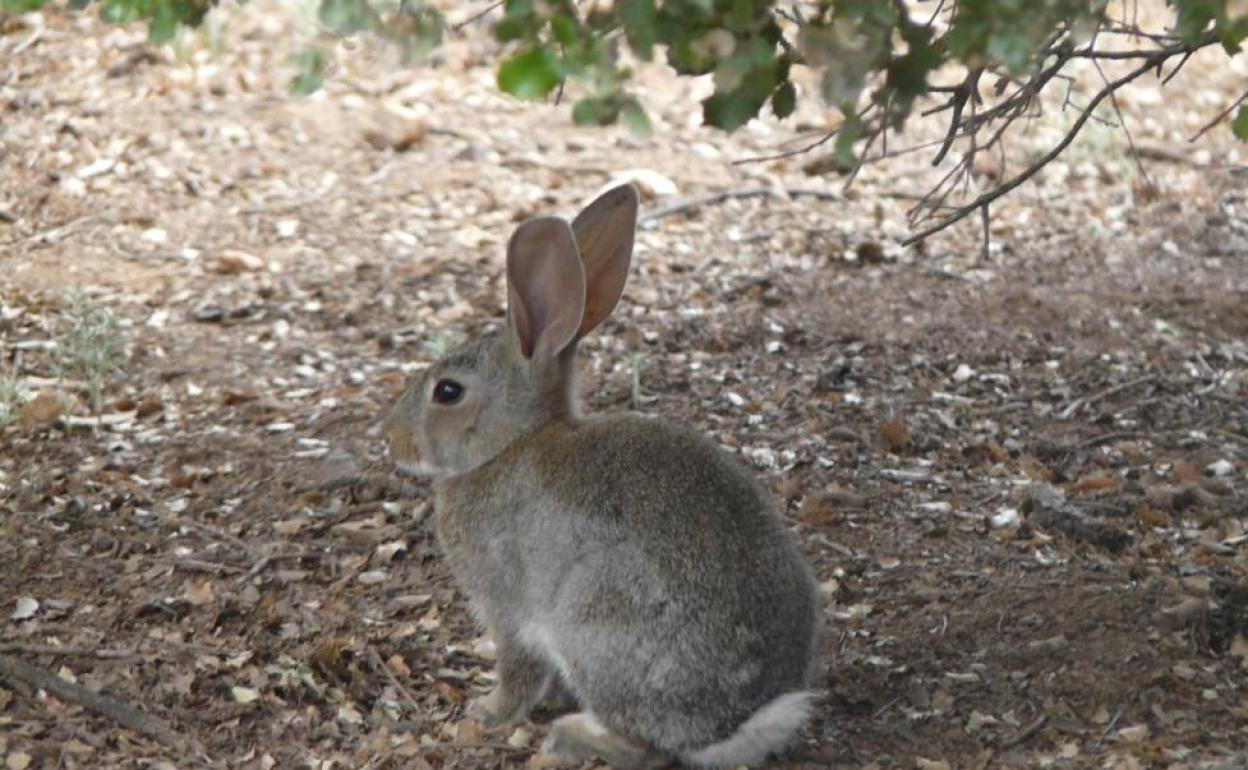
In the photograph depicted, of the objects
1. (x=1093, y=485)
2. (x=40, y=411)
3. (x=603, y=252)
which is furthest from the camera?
(x=40, y=411)

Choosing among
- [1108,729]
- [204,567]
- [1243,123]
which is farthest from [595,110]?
[204,567]

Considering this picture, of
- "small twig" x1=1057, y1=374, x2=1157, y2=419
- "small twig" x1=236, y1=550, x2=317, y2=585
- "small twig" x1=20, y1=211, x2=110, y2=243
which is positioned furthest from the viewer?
"small twig" x1=20, y1=211, x2=110, y2=243

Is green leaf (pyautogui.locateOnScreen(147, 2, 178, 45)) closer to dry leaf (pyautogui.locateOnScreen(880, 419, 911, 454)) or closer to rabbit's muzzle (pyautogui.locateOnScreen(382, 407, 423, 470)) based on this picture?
rabbit's muzzle (pyautogui.locateOnScreen(382, 407, 423, 470))

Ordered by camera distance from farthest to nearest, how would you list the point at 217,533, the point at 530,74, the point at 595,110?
the point at 217,533
the point at 595,110
the point at 530,74

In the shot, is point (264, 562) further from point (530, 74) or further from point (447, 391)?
point (530, 74)

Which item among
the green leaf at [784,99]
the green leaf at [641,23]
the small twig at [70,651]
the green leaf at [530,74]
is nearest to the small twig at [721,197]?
the small twig at [70,651]

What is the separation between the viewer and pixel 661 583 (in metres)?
4.79

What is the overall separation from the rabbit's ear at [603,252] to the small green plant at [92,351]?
276cm

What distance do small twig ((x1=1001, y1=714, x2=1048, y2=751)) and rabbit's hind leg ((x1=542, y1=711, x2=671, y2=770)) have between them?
0.97 meters

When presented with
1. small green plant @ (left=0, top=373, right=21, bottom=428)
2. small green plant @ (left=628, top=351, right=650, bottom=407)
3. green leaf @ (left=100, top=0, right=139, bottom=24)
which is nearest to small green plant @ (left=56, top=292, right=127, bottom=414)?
small green plant @ (left=0, top=373, right=21, bottom=428)

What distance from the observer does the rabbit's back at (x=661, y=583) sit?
476cm

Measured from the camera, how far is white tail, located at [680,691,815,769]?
477cm

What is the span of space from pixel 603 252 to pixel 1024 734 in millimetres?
1898

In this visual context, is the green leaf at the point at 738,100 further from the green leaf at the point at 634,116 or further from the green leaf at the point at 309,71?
the green leaf at the point at 309,71
